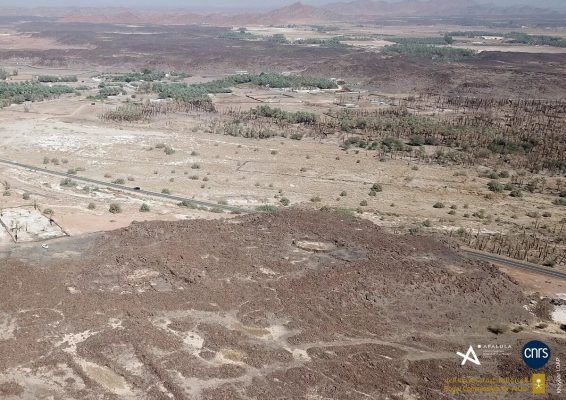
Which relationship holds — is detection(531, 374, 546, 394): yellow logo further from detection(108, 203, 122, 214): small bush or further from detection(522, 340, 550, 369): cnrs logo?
detection(108, 203, 122, 214): small bush

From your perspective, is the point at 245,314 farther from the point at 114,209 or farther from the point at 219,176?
the point at 219,176

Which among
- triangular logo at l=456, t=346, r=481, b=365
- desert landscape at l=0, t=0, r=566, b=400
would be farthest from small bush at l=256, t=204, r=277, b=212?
triangular logo at l=456, t=346, r=481, b=365

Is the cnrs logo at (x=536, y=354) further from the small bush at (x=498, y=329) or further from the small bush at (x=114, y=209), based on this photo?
the small bush at (x=114, y=209)

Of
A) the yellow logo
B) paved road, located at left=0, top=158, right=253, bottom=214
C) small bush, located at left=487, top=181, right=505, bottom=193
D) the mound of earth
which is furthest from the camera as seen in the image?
small bush, located at left=487, top=181, right=505, bottom=193

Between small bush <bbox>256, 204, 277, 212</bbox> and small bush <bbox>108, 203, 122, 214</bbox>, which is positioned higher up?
small bush <bbox>108, 203, 122, 214</bbox>

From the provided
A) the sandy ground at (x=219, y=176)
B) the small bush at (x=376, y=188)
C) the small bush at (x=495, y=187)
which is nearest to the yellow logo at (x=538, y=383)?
the sandy ground at (x=219, y=176)
